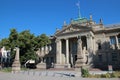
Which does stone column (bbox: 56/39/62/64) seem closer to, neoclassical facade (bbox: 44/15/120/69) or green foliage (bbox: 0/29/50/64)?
neoclassical facade (bbox: 44/15/120/69)

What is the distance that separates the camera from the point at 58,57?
44312 mm

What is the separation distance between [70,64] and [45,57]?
9.75 meters

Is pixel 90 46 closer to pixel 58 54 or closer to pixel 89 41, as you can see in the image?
pixel 89 41

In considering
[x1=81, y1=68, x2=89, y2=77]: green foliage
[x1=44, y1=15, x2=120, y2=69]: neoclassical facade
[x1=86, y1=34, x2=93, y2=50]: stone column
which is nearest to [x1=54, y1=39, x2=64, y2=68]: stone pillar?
[x1=44, y1=15, x2=120, y2=69]: neoclassical facade

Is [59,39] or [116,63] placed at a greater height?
[59,39]

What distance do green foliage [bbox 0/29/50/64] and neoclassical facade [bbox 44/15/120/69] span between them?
629 centimetres

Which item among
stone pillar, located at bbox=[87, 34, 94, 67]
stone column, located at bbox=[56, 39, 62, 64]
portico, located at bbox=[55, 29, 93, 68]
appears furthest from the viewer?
stone column, located at bbox=[56, 39, 62, 64]

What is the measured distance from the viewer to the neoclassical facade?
3928cm

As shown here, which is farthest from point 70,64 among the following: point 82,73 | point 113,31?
point 82,73

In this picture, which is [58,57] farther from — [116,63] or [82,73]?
[82,73]

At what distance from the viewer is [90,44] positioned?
3981 centimetres

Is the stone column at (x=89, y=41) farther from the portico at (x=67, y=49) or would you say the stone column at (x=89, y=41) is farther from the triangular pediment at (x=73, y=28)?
the triangular pediment at (x=73, y=28)

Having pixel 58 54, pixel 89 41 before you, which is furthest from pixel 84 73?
pixel 58 54

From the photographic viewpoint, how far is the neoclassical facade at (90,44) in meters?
39.3
